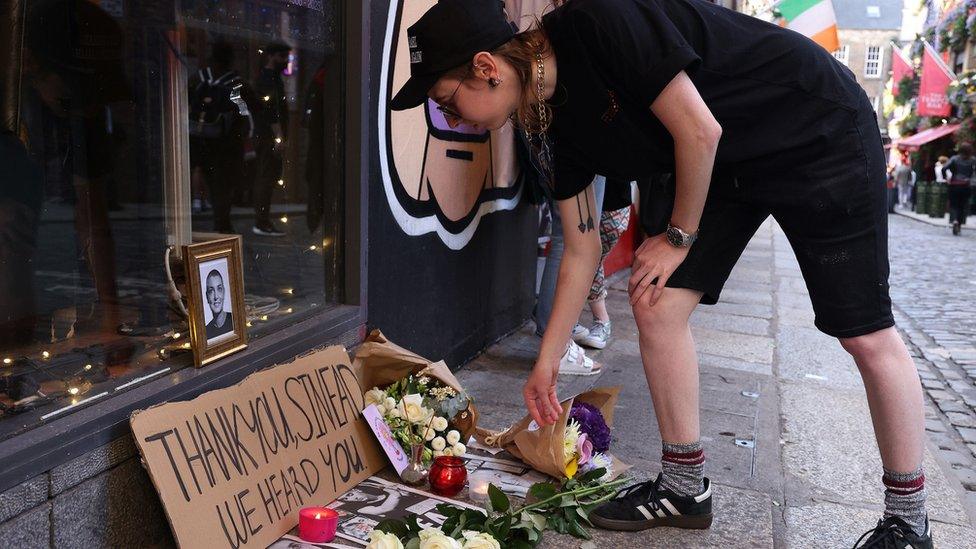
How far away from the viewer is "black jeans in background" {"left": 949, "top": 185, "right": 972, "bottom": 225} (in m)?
16.6

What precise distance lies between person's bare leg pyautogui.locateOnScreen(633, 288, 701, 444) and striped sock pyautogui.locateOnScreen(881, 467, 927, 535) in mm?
528

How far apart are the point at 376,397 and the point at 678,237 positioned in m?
1.19

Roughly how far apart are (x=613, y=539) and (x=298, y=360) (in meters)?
1.08

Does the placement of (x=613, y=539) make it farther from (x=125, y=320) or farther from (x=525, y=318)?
(x=525, y=318)

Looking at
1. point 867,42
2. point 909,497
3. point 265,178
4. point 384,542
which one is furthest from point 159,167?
point 867,42

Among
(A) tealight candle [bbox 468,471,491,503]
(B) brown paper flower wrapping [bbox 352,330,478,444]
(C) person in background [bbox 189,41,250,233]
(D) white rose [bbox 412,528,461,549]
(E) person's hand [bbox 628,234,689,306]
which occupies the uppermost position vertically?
(C) person in background [bbox 189,41,250,233]

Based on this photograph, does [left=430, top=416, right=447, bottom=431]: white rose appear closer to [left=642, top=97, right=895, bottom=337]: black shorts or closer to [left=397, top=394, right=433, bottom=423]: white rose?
[left=397, top=394, right=433, bottom=423]: white rose

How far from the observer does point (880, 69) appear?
5484 cm

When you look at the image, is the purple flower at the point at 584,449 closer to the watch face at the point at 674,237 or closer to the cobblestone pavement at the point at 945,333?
the watch face at the point at 674,237

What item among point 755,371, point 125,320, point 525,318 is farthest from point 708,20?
point 525,318

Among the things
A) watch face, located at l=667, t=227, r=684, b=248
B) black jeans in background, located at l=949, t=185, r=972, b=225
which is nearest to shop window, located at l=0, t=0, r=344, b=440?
watch face, located at l=667, t=227, r=684, b=248

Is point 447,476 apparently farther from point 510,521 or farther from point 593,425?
point 593,425

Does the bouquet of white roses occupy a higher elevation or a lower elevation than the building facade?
lower

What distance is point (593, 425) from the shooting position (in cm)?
282
